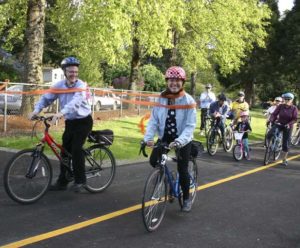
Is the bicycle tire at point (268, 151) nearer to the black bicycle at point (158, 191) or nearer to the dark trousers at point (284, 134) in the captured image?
the dark trousers at point (284, 134)

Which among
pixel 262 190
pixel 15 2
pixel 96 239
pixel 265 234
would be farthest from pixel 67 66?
pixel 15 2

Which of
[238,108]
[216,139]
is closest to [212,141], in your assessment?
[216,139]

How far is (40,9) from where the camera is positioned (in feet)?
49.2

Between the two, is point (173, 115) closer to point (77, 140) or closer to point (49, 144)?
point (77, 140)

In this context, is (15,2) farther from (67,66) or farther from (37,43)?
(67,66)

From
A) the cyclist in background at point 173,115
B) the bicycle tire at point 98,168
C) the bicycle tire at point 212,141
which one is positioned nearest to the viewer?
the cyclist in background at point 173,115

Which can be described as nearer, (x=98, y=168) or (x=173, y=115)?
(x=173, y=115)

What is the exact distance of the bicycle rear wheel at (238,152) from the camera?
12.3m

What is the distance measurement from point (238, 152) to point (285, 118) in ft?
4.80

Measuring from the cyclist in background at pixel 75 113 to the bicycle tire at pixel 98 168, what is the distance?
1.32 feet

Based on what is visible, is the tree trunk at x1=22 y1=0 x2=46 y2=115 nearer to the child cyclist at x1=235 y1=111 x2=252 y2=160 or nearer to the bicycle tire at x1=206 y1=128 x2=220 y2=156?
the bicycle tire at x1=206 y1=128 x2=220 y2=156

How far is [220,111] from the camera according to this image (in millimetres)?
13523

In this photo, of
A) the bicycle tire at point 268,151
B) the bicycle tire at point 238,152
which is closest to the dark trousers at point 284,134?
the bicycle tire at point 268,151

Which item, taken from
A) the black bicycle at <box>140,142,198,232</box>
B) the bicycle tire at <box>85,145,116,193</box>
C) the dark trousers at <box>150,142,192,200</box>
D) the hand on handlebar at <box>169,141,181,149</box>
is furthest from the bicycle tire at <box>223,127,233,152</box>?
the hand on handlebar at <box>169,141,181,149</box>
